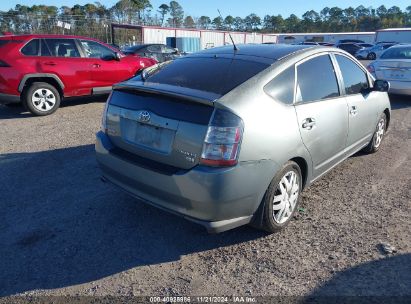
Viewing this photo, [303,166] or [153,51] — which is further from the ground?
[153,51]

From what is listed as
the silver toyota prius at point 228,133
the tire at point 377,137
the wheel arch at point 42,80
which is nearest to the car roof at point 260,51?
the silver toyota prius at point 228,133

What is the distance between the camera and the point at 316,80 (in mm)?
3912

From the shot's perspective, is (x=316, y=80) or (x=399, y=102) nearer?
(x=316, y=80)

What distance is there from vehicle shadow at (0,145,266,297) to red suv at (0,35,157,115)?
3747 mm

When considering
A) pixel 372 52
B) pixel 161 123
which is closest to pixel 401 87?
pixel 161 123

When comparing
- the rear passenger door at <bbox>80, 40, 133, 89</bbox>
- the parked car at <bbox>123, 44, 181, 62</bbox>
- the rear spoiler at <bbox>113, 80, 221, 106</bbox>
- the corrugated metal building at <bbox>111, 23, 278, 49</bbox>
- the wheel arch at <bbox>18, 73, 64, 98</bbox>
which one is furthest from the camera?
the corrugated metal building at <bbox>111, 23, 278, 49</bbox>

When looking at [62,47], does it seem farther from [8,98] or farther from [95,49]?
[8,98]

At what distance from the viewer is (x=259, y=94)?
316cm

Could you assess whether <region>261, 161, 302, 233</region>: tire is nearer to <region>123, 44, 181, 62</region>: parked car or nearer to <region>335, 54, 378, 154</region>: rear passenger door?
<region>335, 54, 378, 154</region>: rear passenger door

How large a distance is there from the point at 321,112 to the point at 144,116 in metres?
1.80

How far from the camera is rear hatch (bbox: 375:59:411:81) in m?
9.12

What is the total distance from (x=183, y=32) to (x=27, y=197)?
38380 mm

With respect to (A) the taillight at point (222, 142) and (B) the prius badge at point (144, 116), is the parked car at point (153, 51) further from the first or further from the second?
(A) the taillight at point (222, 142)

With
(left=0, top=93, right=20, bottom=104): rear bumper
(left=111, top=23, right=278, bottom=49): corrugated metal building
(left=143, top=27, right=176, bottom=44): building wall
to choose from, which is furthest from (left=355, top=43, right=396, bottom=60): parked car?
(left=0, top=93, right=20, bottom=104): rear bumper
